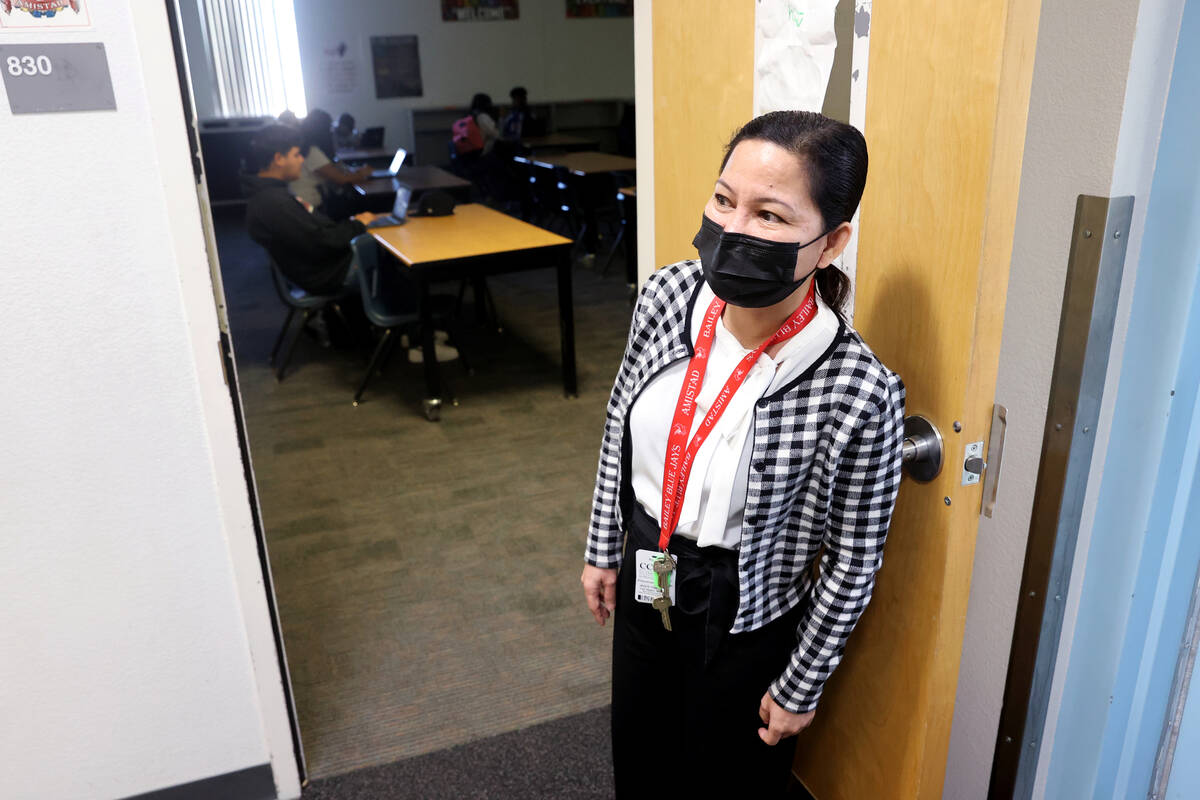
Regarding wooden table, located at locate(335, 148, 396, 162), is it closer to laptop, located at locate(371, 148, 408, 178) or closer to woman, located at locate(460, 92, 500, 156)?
woman, located at locate(460, 92, 500, 156)

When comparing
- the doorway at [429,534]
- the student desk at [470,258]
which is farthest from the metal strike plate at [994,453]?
the student desk at [470,258]

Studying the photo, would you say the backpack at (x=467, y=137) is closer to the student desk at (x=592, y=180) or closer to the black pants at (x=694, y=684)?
the student desk at (x=592, y=180)

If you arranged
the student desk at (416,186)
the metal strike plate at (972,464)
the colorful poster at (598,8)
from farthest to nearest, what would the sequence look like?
the colorful poster at (598,8)
the student desk at (416,186)
the metal strike plate at (972,464)

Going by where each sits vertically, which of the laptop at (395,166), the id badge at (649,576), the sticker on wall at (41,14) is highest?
the sticker on wall at (41,14)

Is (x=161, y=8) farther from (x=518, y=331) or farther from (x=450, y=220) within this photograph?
(x=518, y=331)

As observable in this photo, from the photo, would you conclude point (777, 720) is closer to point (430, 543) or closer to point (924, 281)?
point (924, 281)

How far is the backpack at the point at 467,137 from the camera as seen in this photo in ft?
27.3

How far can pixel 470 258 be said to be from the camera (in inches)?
153

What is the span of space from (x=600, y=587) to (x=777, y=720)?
1.24 feet

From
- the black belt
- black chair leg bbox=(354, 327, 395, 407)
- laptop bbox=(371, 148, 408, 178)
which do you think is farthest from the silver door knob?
laptop bbox=(371, 148, 408, 178)

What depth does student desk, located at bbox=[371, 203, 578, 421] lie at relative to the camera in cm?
387

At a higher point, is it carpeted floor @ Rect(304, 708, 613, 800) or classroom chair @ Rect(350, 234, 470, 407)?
classroom chair @ Rect(350, 234, 470, 407)

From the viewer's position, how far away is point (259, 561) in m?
1.78

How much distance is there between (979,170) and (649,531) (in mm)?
669
